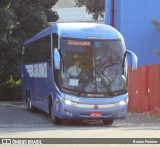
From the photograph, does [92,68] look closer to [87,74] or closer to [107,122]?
[87,74]

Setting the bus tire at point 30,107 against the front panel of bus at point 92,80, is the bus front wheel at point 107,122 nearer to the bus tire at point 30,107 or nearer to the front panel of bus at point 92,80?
the front panel of bus at point 92,80

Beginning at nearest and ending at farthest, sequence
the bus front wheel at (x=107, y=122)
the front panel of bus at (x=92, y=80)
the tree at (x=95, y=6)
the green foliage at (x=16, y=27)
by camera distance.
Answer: the front panel of bus at (x=92, y=80), the bus front wheel at (x=107, y=122), the green foliage at (x=16, y=27), the tree at (x=95, y=6)

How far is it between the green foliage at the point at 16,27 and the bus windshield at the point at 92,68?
502 inches

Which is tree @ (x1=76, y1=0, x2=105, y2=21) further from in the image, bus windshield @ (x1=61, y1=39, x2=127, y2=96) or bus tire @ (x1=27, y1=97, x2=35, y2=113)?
bus windshield @ (x1=61, y1=39, x2=127, y2=96)

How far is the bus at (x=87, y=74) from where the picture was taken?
16266mm

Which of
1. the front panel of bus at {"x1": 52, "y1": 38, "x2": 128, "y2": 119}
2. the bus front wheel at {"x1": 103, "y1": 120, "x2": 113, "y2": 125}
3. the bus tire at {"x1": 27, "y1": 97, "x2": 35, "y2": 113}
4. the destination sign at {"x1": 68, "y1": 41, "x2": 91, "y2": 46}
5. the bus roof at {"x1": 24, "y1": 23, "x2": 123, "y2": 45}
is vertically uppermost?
the bus roof at {"x1": 24, "y1": 23, "x2": 123, "y2": 45}

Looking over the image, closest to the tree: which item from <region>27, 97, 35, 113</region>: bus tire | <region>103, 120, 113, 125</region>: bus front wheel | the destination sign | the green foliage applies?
the green foliage

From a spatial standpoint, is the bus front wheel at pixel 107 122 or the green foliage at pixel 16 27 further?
the green foliage at pixel 16 27

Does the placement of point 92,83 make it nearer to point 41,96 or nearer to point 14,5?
point 41,96

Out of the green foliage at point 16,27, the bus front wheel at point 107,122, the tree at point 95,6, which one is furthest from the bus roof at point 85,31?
the tree at point 95,6

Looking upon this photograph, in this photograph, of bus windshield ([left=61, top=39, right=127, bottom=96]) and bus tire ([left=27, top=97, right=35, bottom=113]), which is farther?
bus tire ([left=27, top=97, right=35, bottom=113])

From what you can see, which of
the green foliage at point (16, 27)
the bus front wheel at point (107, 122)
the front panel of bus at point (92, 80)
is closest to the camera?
the front panel of bus at point (92, 80)

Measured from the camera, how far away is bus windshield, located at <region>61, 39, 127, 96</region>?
16.4 metres

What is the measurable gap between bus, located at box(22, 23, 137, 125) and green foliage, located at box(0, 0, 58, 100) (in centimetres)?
1223
